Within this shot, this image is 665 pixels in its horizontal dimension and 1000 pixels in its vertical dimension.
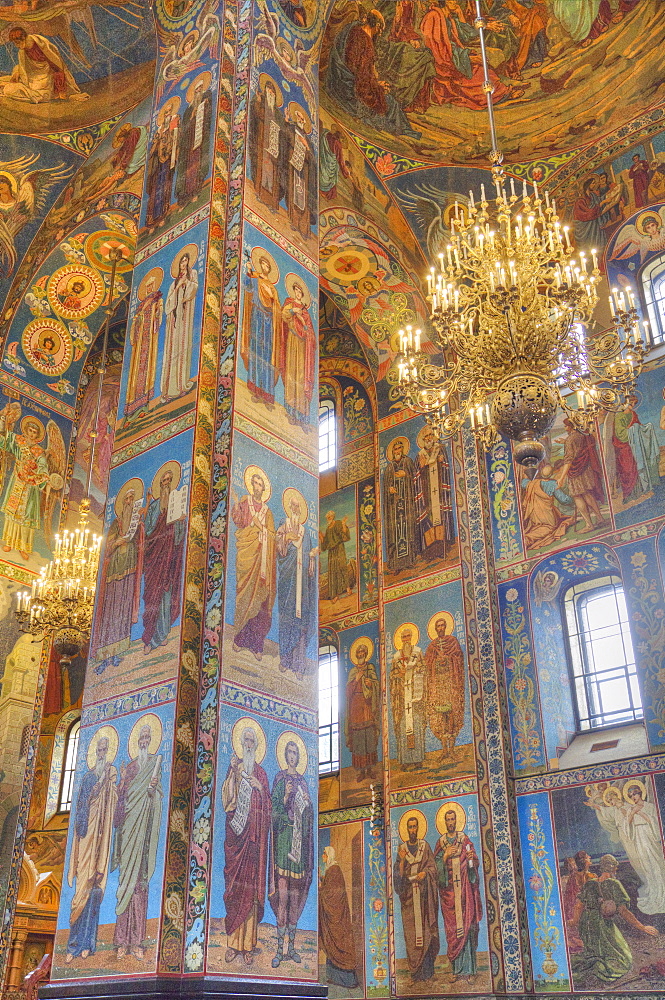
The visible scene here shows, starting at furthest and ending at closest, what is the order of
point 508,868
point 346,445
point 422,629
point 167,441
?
1. point 346,445
2. point 422,629
3. point 508,868
4. point 167,441

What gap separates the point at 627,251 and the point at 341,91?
13.9 ft

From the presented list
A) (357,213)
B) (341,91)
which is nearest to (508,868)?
(357,213)

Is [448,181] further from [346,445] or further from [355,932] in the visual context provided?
[355,932]

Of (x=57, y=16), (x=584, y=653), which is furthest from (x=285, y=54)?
(x=584, y=653)

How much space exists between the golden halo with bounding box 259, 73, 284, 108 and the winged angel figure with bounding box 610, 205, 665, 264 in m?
5.01

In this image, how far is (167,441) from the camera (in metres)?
7.49

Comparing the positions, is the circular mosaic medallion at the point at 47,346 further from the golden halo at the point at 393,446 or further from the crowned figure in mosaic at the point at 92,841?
the crowned figure in mosaic at the point at 92,841

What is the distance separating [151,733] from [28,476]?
301 inches

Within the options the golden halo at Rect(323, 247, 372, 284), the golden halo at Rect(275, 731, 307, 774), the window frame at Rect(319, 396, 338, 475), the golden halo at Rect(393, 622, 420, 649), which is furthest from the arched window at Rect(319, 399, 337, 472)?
the golden halo at Rect(275, 731, 307, 774)

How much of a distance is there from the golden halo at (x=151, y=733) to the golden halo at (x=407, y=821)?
17.9 feet

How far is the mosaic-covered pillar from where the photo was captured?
5.98 meters

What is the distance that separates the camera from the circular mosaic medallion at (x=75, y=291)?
532 inches

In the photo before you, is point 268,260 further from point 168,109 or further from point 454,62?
point 454,62

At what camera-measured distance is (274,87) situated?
9195 millimetres
